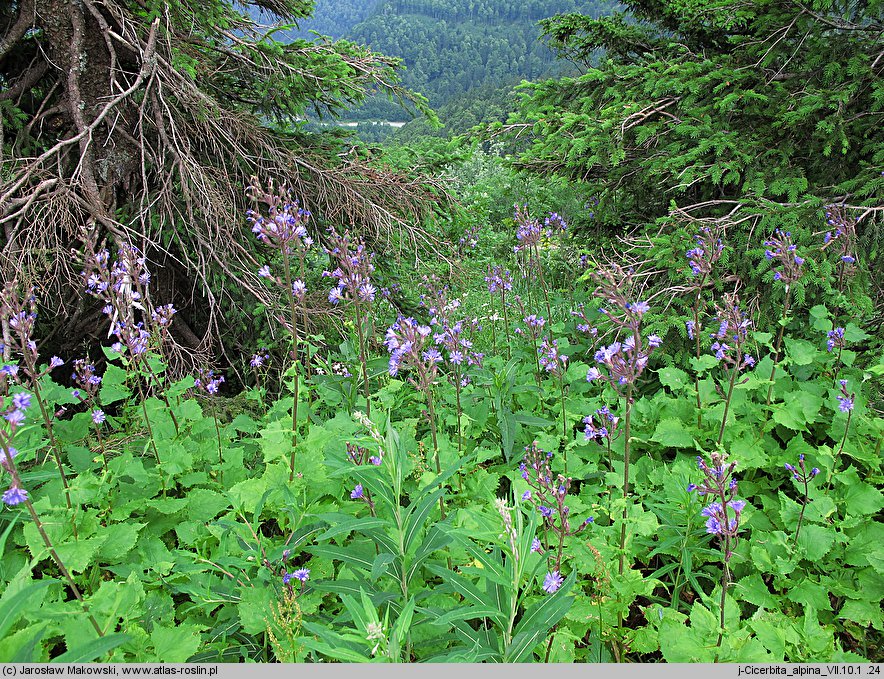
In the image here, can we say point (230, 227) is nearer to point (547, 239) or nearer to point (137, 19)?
point (137, 19)

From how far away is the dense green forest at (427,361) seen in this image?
1756 mm

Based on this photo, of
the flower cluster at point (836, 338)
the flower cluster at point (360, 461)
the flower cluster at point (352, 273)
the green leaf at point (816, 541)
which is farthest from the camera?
the flower cluster at point (836, 338)

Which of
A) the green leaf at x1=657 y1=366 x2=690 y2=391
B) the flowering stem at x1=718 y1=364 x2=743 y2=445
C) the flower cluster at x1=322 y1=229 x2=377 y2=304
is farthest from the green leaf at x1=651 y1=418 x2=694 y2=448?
the flower cluster at x1=322 y1=229 x2=377 y2=304

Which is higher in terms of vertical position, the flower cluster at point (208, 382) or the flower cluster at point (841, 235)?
the flower cluster at point (841, 235)

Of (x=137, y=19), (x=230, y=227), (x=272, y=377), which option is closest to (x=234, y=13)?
(x=137, y=19)

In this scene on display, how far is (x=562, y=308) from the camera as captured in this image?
4.80 m

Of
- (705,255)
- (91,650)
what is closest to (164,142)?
(91,650)

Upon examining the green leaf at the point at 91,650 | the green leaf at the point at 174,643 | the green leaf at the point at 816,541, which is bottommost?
the green leaf at the point at 816,541

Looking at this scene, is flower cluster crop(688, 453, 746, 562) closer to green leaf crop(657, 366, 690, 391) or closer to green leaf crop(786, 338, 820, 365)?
green leaf crop(657, 366, 690, 391)

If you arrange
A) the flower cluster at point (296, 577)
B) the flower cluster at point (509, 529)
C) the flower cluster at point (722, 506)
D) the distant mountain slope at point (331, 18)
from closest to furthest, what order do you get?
the flower cluster at point (509, 529) < the flower cluster at point (722, 506) < the flower cluster at point (296, 577) < the distant mountain slope at point (331, 18)

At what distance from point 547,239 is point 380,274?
12.0 feet

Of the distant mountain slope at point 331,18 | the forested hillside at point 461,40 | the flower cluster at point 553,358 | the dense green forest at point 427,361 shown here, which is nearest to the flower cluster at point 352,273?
the dense green forest at point 427,361

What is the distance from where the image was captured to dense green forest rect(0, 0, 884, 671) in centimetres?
176

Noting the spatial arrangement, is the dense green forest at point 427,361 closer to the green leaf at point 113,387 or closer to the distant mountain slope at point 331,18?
the green leaf at point 113,387
